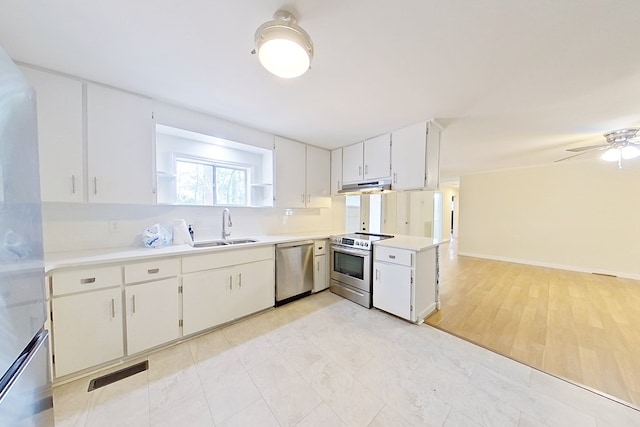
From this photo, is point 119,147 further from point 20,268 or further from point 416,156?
point 416,156

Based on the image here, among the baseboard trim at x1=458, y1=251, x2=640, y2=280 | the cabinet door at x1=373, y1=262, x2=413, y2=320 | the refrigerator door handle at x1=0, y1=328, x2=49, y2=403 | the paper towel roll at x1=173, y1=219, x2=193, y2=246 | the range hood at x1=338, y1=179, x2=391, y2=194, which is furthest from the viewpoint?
the baseboard trim at x1=458, y1=251, x2=640, y2=280

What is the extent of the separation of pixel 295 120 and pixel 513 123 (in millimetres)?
2611

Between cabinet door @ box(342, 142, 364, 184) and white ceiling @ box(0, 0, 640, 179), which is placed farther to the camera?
cabinet door @ box(342, 142, 364, 184)

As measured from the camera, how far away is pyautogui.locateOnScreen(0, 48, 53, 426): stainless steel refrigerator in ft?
2.31

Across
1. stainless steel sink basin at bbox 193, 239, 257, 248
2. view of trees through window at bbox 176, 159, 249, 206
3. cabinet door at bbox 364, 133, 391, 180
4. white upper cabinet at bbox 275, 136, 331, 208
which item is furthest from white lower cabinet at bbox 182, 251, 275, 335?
cabinet door at bbox 364, 133, 391, 180

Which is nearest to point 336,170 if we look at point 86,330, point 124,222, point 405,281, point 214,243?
point 405,281

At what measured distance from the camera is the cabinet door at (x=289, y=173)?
3.10 m

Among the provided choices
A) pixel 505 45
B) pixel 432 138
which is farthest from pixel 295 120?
pixel 505 45

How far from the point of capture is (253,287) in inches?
98.2

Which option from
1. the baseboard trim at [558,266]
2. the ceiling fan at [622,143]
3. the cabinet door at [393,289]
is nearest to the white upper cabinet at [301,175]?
the cabinet door at [393,289]

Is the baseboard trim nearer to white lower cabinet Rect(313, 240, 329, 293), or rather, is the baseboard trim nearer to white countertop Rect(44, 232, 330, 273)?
white lower cabinet Rect(313, 240, 329, 293)

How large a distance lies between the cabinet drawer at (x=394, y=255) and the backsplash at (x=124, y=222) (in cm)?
157

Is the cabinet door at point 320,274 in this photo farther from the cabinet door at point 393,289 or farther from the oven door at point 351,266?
the cabinet door at point 393,289

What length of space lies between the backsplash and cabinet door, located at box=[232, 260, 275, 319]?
0.66m
